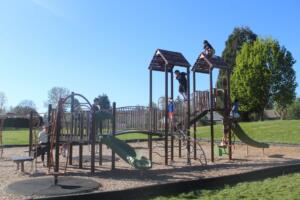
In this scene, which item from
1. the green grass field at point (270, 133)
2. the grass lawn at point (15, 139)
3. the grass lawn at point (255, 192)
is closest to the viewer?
the grass lawn at point (255, 192)

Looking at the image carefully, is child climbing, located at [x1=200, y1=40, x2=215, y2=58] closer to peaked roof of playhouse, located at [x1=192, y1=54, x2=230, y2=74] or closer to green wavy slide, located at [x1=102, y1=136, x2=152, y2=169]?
peaked roof of playhouse, located at [x1=192, y1=54, x2=230, y2=74]

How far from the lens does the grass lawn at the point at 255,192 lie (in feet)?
31.4

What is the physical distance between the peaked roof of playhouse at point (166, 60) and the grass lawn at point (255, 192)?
772cm

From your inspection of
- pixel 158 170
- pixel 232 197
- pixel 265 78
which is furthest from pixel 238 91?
pixel 232 197

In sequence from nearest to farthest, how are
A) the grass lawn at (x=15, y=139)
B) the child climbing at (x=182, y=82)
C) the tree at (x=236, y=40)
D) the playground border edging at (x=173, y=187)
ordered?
the playground border edging at (x=173, y=187), the child climbing at (x=182, y=82), the grass lawn at (x=15, y=139), the tree at (x=236, y=40)

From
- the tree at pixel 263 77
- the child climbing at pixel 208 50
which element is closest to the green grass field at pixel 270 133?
the child climbing at pixel 208 50

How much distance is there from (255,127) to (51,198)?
104 ft

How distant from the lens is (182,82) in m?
18.8

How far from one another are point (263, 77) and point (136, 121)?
155ft

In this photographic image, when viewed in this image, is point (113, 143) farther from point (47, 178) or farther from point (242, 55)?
point (242, 55)

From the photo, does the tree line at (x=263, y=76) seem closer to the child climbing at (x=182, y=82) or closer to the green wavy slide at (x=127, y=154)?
the child climbing at (x=182, y=82)

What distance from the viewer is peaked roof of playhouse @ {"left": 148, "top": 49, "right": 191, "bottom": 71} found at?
60.1ft

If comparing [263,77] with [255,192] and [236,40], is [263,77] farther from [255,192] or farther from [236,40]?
[255,192]

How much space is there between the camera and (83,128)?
565 inches
